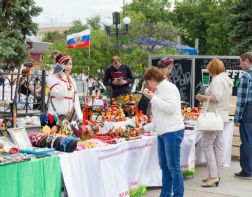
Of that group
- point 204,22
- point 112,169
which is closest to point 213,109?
point 112,169

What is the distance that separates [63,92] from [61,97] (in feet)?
0.24

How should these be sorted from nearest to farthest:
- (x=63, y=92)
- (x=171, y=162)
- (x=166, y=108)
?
(x=166, y=108)
(x=171, y=162)
(x=63, y=92)

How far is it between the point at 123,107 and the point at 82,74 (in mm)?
26236

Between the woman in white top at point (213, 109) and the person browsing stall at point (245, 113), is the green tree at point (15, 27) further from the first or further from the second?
the person browsing stall at point (245, 113)

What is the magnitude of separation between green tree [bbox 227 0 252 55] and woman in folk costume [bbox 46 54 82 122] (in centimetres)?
1412

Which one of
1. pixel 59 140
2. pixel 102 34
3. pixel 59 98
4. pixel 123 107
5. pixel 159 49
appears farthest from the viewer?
pixel 102 34

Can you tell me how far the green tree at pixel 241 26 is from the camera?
63.5 ft

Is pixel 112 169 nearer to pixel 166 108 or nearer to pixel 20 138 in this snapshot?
pixel 166 108

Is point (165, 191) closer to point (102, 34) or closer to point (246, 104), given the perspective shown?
point (246, 104)

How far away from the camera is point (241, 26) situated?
19.7m

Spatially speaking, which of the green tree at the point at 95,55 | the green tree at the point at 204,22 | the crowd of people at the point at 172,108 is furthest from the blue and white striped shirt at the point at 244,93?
the green tree at the point at 204,22

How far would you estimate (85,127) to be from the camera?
6039mm

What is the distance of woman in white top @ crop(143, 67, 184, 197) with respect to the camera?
17.4 ft

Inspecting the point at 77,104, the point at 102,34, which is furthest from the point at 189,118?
the point at 102,34
